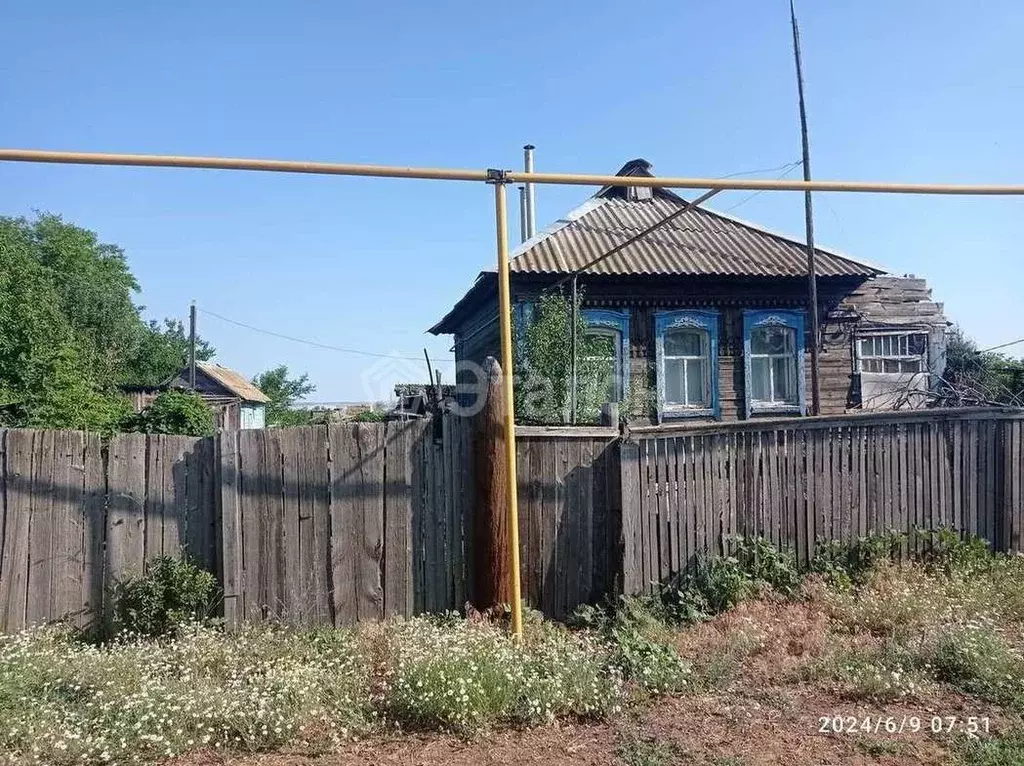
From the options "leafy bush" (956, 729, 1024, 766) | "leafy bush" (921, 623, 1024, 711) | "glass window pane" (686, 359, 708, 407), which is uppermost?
"glass window pane" (686, 359, 708, 407)

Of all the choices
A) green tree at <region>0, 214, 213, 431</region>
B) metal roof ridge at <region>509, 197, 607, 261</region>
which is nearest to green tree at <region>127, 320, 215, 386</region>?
green tree at <region>0, 214, 213, 431</region>

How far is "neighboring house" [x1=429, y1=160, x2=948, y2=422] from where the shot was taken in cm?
1403

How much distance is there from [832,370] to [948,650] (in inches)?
465

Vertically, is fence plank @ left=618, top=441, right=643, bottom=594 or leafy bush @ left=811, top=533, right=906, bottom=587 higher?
fence plank @ left=618, top=441, right=643, bottom=594

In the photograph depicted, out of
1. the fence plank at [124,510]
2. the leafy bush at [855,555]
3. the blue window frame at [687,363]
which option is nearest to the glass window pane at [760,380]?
the blue window frame at [687,363]

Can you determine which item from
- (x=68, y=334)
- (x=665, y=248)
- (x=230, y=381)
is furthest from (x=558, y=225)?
(x=230, y=381)

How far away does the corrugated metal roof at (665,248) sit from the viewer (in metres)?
13.8

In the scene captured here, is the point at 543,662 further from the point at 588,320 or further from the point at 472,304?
the point at 472,304

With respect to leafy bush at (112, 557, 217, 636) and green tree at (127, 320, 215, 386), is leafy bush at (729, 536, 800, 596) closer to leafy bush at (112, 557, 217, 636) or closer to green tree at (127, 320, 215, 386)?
leafy bush at (112, 557, 217, 636)

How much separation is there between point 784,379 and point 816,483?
946 centimetres

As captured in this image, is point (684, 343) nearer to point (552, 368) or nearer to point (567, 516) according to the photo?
point (552, 368)

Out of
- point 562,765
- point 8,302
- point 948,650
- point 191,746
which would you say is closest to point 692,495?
point 948,650

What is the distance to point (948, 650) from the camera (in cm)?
482

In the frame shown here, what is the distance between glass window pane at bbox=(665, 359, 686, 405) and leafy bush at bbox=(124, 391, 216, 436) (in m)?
9.13
